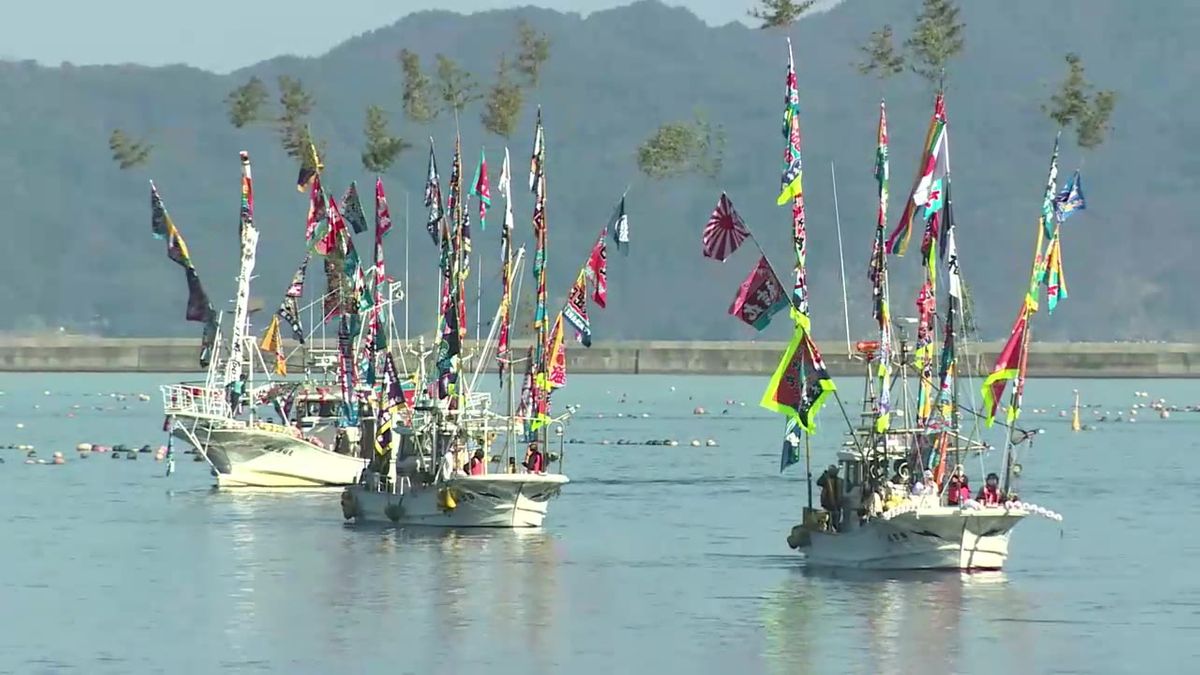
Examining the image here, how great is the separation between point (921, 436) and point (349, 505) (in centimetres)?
3068

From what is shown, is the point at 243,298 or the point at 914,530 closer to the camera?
the point at 914,530

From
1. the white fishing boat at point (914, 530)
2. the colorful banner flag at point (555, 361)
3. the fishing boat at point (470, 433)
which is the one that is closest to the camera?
the white fishing boat at point (914, 530)

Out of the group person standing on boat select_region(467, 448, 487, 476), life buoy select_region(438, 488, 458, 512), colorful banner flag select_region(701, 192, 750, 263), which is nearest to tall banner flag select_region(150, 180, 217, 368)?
life buoy select_region(438, 488, 458, 512)

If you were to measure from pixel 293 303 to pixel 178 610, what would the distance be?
42980 mm

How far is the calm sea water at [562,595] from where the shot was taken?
230ft

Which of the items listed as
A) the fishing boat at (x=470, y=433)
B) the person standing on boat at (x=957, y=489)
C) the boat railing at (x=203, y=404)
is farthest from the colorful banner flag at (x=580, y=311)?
the boat railing at (x=203, y=404)

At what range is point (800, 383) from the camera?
268ft

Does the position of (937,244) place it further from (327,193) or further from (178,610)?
(327,193)

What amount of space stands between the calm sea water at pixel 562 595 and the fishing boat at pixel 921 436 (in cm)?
132

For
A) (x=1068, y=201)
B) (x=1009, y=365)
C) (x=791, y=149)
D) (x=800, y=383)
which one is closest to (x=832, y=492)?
(x=800, y=383)

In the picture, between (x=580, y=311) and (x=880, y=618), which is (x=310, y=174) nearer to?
(x=580, y=311)

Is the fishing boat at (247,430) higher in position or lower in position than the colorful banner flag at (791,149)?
lower

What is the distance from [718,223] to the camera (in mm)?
82250

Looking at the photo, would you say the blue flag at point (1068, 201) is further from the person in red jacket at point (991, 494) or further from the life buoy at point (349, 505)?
the life buoy at point (349, 505)
